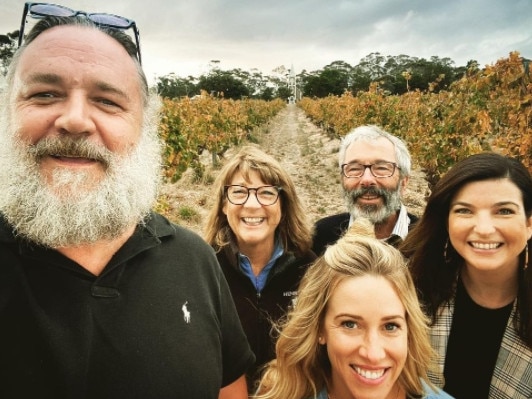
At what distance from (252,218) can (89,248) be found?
4.45ft

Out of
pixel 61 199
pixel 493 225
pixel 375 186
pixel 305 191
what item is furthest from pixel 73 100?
pixel 305 191

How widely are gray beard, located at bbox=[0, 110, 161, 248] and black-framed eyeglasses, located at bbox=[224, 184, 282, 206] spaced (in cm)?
120

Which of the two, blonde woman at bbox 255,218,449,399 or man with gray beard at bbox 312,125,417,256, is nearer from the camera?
blonde woman at bbox 255,218,449,399

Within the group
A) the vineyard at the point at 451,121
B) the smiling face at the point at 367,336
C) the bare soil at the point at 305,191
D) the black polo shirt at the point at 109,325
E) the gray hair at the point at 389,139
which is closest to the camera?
the black polo shirt at the point at 109,325

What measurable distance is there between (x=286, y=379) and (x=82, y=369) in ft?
3.52

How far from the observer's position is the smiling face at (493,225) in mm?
1909

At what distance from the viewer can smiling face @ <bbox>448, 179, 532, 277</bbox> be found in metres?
1.91

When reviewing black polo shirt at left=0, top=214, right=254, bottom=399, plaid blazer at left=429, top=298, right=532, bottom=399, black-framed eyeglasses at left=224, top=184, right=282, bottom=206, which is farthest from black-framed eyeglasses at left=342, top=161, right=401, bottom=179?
black polo shirt at left=0, top=214, right=254, bottom=399

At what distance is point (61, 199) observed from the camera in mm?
1270

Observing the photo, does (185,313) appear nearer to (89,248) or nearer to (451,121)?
(89,248)

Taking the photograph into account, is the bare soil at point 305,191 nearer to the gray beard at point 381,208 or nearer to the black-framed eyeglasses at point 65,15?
the gray beard at point 381,208

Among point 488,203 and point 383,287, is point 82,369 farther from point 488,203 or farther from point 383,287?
point 488,203

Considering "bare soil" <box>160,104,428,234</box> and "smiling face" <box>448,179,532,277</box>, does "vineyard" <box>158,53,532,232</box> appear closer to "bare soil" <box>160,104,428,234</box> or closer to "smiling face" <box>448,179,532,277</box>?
"bare soil" <box>160,104,428,234</box>

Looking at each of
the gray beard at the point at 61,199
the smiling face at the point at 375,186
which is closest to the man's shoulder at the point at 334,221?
the smiling face at the point at 375,186
